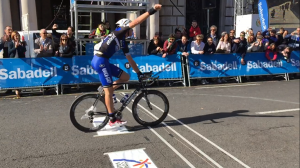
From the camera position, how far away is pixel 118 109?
550cm

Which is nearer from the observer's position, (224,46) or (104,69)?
(104,69)

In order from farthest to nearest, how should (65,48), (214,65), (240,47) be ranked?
(240,47), (214,65), (65,48)

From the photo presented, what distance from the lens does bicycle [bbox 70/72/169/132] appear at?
5289 mm

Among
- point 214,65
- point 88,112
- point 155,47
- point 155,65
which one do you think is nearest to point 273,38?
point 214,65

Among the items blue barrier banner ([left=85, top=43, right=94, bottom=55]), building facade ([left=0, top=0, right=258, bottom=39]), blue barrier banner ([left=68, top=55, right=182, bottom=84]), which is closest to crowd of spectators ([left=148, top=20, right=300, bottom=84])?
blue barrier banner ([left=68, top=55, right=182, bottom=84])

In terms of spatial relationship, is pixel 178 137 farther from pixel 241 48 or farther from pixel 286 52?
pixel 286 52

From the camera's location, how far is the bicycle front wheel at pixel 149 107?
5.68 meters

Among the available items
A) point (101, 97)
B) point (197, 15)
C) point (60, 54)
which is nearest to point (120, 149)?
point (101, 97)

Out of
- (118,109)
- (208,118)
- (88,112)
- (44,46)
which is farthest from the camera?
(44,46)

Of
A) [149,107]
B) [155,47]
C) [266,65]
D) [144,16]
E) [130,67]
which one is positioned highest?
[144,16]

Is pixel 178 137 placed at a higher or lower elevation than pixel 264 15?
lower

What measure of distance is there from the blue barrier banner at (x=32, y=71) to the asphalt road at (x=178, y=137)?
0.70 metres

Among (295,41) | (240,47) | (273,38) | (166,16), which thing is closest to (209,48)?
(240,47)

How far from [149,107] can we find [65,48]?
4449mm
